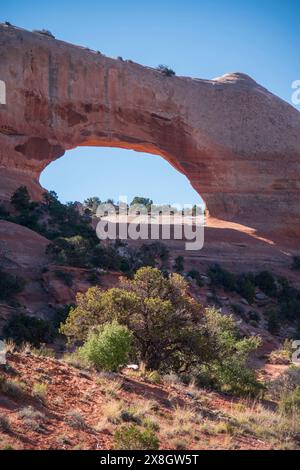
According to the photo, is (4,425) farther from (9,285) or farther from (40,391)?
(9,285)

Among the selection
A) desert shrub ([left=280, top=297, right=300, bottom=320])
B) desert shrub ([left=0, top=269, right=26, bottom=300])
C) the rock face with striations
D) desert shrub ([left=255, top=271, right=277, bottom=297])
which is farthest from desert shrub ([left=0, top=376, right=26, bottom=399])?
desert shrub ([left=255, top=271, right=277, bottom=297])

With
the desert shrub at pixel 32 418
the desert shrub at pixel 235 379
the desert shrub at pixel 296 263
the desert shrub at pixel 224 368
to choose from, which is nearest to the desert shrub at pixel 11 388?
the desert shrub at pixel 32 418

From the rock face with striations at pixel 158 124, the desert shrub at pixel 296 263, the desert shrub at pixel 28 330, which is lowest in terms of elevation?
the desert shrub at pixel 28 330

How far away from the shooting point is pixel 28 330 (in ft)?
55.7

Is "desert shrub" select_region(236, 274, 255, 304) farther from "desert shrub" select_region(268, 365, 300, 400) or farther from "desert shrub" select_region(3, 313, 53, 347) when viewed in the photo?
"desert shrub" select_region(3, 313, 53, 347)

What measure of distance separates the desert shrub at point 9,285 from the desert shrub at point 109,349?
9.42 meters

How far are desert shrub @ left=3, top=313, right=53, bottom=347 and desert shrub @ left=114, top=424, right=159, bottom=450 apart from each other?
9458 millimetres

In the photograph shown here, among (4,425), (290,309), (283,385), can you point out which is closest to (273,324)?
(290,309)

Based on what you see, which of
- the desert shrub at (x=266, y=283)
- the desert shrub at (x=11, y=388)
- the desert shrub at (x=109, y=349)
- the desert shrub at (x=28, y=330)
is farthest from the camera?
the desert shrub at (x=266, y=283)

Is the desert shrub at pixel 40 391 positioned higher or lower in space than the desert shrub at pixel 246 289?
higher

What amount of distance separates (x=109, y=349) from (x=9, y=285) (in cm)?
1031

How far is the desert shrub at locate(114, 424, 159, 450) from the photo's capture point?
275 inches

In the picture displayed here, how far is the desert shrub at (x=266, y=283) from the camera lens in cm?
3128

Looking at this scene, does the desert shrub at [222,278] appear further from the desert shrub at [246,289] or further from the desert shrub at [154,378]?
the desert shrub at [154,378]
